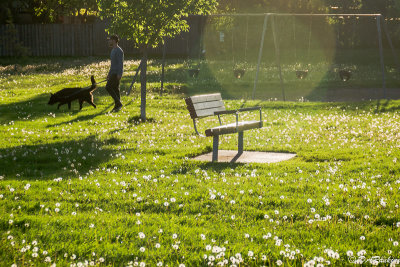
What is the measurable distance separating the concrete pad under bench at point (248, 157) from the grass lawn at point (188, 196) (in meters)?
0.35

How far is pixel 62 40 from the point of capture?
148 ft

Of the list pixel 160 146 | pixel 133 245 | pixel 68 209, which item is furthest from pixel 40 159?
pixel 133 245

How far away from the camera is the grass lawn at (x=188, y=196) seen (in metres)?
5.58

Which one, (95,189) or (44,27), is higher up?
(44,27)

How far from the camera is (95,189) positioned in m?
8.27

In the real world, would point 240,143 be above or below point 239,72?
below

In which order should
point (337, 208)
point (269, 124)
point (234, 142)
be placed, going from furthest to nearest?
point (269, 124), point (234, 142), point (337, 208)

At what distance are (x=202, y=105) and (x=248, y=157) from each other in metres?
2.04

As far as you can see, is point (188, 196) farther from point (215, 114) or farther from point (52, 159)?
point (52, 159)


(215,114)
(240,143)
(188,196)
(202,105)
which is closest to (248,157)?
(240,143)

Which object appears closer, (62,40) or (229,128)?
(229,128)

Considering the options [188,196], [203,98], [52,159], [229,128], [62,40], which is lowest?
[52,159]

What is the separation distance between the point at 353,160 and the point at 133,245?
6261mm

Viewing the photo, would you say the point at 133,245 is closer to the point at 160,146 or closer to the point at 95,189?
the point at 95,189
